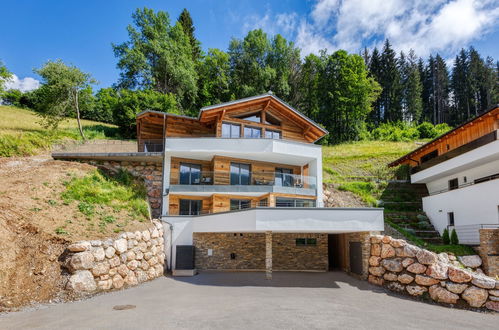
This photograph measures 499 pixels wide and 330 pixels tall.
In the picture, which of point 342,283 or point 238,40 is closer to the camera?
point 342,283

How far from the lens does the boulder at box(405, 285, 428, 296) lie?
1102 centimetres

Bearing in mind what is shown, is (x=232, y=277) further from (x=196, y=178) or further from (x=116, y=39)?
(x=116, y=39)

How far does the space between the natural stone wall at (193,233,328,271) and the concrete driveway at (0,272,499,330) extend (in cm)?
379

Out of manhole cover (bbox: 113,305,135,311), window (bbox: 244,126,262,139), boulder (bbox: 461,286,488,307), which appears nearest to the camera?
manhole cover (bbox: 113,305,135,311)

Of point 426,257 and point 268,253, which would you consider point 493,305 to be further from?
point 268,253

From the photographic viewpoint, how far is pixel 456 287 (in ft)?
33.9

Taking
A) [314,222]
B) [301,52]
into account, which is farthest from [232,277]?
[301,52]

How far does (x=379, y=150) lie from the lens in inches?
1390

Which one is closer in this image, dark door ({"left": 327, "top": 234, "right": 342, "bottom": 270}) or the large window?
dark door ({"left": 327, "top": 234, "right": 342, "bottom": 270})

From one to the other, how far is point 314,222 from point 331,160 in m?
20.6

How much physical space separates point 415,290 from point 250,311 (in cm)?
690

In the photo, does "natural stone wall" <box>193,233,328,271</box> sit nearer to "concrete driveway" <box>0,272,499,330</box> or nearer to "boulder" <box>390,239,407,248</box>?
"concrete driveway" <box>0,272,499,330</box>

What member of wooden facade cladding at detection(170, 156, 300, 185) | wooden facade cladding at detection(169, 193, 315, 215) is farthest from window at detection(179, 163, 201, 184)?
wooden facade cladding at detection(169, 193, 315, 215)

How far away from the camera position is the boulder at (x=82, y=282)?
10000 millimetres
